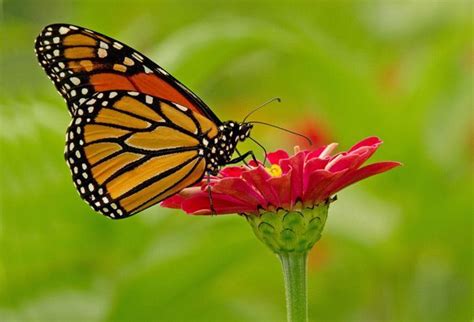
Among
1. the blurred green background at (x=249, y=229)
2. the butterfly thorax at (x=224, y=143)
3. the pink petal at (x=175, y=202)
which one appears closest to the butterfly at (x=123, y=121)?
the butterfly thorax at (x=224, y=143)

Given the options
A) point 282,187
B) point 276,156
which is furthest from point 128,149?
point 282,187

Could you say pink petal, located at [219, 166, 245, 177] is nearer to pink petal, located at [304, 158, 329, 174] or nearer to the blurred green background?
pink petal, located at [304, 158, 329, 174]

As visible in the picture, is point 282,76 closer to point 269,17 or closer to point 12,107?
point 269,17

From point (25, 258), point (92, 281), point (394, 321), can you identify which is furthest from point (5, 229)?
point (394, 321)

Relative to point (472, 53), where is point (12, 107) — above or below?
below

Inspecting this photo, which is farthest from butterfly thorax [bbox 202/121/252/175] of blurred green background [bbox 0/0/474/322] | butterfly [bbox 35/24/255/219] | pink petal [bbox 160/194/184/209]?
blurred green background [bbox 0/0/474/322]

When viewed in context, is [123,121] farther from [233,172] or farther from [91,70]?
[233,172]

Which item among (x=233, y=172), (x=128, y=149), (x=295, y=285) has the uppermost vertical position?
(x=128, y=149)
